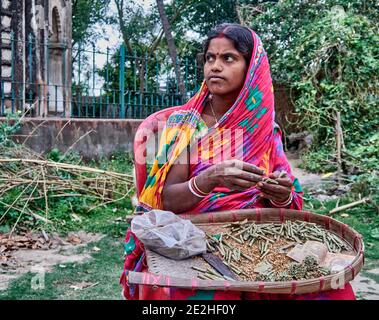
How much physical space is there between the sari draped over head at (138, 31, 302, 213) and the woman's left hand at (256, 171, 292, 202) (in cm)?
10

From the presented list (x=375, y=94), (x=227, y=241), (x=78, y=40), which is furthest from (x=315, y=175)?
(x=78, y=40)

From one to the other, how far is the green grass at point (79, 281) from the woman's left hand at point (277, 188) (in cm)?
177

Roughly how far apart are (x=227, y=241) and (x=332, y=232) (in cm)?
44

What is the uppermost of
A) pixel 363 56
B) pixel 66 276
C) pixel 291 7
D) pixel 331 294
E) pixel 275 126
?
pixel 291 7

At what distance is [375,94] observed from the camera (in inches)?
337

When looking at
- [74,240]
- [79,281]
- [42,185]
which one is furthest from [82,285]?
[42,185]

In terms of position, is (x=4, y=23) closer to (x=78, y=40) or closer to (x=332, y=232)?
(x=332, y=232)

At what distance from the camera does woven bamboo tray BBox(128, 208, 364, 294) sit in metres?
1.36

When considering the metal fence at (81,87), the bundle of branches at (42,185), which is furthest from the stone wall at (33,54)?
the bundle of branches at (42,185)

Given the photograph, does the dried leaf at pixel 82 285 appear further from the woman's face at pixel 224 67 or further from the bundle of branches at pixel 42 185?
the woman's face at pixel 224 67

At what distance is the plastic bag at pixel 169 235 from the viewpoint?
1580 mm

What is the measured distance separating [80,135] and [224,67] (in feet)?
17.1

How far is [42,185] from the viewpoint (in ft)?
16.8

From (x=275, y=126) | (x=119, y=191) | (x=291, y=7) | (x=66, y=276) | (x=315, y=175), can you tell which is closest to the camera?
(x=275, y=126)
